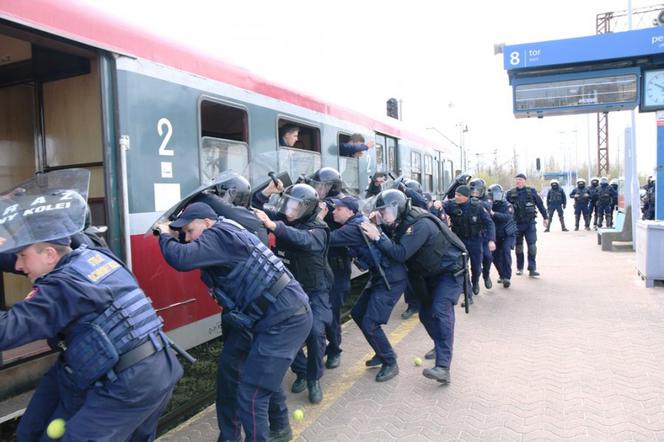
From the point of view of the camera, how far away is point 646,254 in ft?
25.3

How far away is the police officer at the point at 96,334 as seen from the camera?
2047 mm

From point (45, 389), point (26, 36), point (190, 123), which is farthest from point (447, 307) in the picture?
point (26, 36)

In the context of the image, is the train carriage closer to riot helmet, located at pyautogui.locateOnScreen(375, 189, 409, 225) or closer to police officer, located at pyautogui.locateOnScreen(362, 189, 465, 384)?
riot helmet, located at pyautogui.locateOnScreen(375, 189, 409, 225)

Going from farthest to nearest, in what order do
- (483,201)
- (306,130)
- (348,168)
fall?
1. (483,201)
2. (348,168)
3. (306,130)

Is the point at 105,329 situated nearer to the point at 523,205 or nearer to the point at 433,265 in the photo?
the point at 433,265

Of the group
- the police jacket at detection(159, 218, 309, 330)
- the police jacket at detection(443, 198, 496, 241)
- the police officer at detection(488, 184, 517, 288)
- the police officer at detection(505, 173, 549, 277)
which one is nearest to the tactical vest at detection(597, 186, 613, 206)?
the police officer at detection(505, 173, 549, 277)

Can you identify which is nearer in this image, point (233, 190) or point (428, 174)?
point (233, 190)

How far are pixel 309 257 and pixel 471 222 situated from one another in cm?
402

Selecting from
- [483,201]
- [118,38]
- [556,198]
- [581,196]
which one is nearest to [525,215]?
[483,201]

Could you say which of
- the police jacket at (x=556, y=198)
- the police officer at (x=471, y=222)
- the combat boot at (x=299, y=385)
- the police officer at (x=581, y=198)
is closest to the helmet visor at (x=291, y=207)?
the combat boot at (x=299, y=385)

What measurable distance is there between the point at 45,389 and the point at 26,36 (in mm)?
2144

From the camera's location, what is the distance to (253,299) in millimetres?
2947

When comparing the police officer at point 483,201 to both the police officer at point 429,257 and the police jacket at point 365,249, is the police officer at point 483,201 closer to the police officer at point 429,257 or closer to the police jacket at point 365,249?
the police officer at point 429,257

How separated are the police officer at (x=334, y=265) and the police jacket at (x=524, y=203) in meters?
4.94
